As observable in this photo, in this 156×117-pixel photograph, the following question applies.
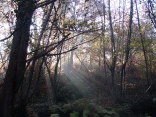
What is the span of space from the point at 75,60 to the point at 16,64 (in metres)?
20.9

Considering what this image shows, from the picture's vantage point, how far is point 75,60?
23875mm

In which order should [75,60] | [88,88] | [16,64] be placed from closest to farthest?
[16,64] → [88,88] → [75,60]

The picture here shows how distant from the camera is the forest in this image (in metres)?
3.09

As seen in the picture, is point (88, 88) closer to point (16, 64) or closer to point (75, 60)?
point (75, 60)

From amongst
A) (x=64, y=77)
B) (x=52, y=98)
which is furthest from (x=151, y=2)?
(x=64, y=77)

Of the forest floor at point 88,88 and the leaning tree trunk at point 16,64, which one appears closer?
the leaning tree trunk at point 16,64

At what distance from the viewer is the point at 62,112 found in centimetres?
741

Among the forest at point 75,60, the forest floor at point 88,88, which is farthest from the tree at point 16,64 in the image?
the forest floor at point 88,88

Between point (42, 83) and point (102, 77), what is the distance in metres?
6.54

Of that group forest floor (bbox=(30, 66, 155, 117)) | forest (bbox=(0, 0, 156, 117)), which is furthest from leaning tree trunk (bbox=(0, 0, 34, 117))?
forest floor (bbox=(30, 66, 155, 117))

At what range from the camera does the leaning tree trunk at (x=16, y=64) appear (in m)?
2.89

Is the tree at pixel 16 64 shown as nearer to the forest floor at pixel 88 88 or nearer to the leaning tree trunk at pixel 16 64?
the leaning tree trunk at pixel 16 64

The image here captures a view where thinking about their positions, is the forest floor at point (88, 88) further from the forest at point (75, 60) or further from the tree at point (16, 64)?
the tree at point (16, 64)

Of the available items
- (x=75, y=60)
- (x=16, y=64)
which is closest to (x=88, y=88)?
(x=75, y=60)
